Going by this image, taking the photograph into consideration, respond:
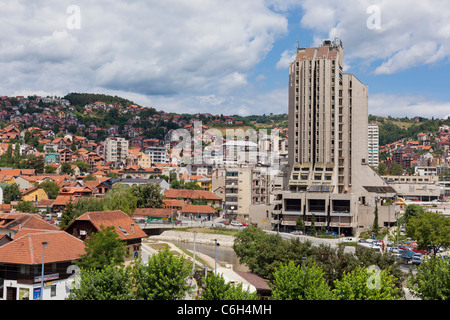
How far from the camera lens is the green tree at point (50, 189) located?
8597 centimetres

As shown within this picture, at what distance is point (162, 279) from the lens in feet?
66.6

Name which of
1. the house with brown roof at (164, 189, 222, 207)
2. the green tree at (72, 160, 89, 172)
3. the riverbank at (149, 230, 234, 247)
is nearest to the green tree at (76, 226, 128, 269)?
the riverbank at (149, 230, 234, 247)

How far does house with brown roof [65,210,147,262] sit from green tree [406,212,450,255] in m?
21.6

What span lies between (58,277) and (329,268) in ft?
51.9

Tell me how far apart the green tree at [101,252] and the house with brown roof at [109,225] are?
4.86 meters

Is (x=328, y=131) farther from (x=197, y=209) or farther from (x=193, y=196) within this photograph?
(x=193, y=196)

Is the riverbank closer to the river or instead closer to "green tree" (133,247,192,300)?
the river

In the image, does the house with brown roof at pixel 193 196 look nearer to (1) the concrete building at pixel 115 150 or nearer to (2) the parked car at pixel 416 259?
(2) the parked car at pixel 416 259

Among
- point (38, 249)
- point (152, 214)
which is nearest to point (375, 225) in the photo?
point (152, 214)

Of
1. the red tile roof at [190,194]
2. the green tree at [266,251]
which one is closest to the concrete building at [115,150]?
the red tile roof at [190,194]

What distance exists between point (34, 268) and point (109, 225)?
9241 mm

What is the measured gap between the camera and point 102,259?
26.2 meters
